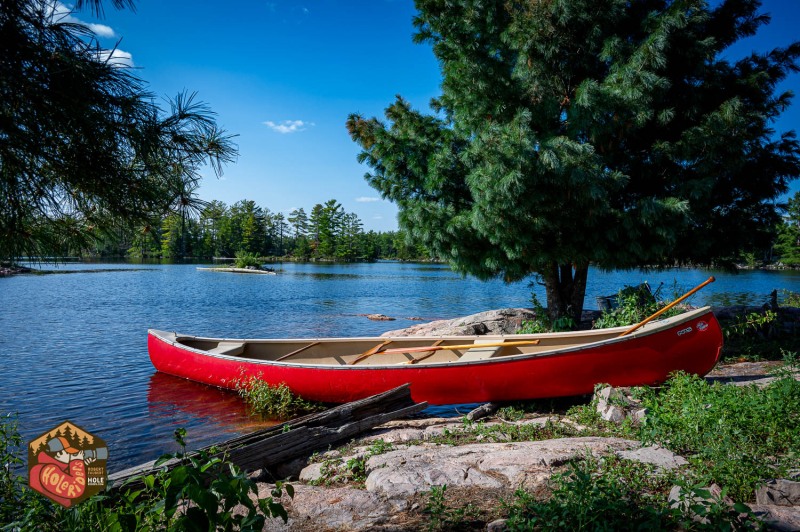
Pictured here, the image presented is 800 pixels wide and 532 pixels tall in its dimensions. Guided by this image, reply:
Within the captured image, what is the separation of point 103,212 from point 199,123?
122 centimetres

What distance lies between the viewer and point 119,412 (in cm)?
909

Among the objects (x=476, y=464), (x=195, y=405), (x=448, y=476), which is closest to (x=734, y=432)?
(x=476, y=464)

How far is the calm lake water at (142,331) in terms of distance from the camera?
28.2 ft

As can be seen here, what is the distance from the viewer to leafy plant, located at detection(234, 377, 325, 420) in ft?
29.3

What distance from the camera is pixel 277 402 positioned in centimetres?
903

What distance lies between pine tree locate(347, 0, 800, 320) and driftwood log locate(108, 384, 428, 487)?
4.27 meters

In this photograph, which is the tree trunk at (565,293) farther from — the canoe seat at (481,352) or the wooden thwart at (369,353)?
the wooden thwart at (369,353)

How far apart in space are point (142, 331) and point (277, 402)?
1211cm

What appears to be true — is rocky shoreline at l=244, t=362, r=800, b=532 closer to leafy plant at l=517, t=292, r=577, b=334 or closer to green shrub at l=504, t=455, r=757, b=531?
green shrub at l=504, t=455, r=757, b=531

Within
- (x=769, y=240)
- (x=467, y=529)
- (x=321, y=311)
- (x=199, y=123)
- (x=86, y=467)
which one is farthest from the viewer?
(x=321, y=311)

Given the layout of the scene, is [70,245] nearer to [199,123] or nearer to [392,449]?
[199,123]

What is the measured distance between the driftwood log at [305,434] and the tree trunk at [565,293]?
6028 mm

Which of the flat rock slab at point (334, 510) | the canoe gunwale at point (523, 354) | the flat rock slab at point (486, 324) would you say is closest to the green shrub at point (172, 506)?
the flat rock slab at point (334, 510)

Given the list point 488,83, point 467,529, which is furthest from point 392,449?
point 488,83
